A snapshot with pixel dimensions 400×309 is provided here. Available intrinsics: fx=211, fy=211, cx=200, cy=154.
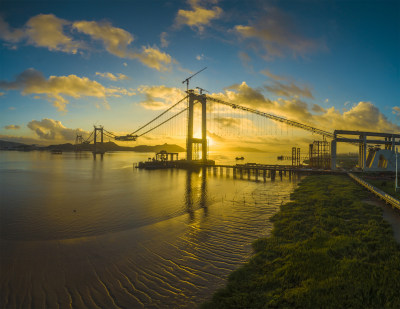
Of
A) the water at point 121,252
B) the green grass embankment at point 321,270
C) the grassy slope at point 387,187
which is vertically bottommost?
the water at point 121,252

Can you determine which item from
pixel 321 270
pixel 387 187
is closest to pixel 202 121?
pixel 387 187

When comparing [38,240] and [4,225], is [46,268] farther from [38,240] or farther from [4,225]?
[4,225]

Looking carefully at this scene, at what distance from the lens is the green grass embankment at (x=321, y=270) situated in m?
6.12

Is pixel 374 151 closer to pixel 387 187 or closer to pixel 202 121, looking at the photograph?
pixel 387 187

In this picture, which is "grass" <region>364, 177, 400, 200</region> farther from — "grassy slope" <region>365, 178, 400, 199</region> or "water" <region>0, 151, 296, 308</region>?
"water" <region>0, 151, 296, 308</region>

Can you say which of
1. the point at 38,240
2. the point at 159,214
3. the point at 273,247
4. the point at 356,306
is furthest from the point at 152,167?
the point at 356,306

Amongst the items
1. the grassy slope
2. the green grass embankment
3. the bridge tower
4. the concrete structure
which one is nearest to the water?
the green grass embankment

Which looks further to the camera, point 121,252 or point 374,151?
point 374,151

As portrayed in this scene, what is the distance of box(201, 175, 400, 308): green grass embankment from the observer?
612cm

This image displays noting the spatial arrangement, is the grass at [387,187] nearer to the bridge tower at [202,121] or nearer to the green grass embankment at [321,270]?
the green grass embankment at [321,270]

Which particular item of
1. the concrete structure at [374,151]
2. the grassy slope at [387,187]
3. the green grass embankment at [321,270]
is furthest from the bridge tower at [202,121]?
the green grass embankment at [321,270]

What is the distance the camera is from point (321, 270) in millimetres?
7527

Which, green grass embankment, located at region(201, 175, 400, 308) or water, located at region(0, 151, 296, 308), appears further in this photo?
water, located at region(0, 151, 296, 308)

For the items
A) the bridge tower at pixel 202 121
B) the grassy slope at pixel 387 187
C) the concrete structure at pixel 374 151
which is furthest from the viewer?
the bridge tower at pixel 202 121
